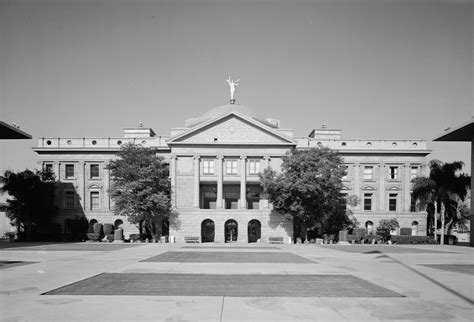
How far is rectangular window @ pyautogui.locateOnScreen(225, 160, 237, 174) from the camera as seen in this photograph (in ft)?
209

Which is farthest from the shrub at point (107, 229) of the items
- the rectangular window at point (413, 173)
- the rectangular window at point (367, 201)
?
the rectangular window at point (413, 173)

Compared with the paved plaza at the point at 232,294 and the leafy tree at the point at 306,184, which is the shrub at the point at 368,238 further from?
the paved plaza at the point at 232,294

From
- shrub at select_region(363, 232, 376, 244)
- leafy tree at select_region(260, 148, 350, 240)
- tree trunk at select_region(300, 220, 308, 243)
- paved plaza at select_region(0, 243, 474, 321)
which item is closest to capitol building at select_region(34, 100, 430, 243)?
tree trunk at select_region(300, 220, 308, 243)

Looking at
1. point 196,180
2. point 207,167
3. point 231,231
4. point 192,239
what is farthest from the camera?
point 207,167

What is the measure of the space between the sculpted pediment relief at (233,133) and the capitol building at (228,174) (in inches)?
5.6

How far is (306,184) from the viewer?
52812 millimetres

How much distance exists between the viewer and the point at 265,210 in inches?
2418

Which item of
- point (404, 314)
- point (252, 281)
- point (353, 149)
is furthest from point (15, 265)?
point (353, 149)

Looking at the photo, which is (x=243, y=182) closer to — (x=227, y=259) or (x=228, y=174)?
(x=228, y=174)

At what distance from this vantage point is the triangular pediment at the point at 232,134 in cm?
6291

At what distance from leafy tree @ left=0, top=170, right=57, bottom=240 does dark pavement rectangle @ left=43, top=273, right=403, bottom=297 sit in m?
46.6

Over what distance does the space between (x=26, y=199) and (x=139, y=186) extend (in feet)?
55.0

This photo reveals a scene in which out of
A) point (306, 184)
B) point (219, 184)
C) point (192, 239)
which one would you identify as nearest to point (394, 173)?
point (306, 184)

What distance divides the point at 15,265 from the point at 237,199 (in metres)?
44.2
